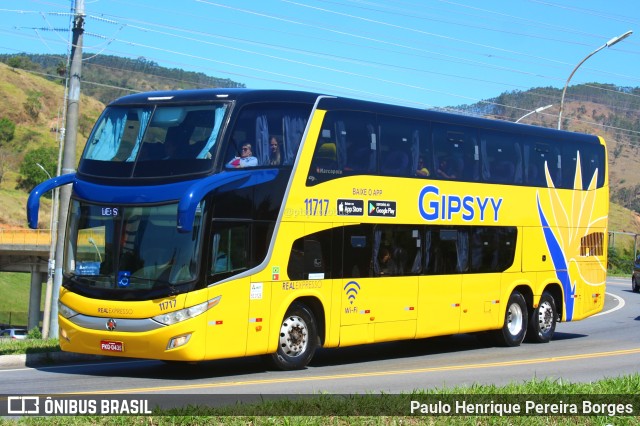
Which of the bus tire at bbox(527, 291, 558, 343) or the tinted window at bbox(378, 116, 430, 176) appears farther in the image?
the bus tire at bbox(527, 291, 558, 343)

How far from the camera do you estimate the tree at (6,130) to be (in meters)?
138

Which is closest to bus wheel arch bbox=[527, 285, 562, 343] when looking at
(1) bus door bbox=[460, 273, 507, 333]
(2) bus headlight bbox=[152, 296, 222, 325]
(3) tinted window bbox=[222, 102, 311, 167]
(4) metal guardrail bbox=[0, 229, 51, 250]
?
(1) bus door bbox=[460, 273, 507, 333]

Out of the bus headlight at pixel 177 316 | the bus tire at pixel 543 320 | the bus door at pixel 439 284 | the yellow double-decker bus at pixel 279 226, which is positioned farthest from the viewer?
the bus tire at pixel 543 320

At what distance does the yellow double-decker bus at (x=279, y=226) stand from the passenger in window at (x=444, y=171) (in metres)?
0.03

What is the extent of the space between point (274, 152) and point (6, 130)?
13039cm

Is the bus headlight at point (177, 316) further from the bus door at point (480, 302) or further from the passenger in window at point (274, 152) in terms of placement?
the bus door at point (480, 302)

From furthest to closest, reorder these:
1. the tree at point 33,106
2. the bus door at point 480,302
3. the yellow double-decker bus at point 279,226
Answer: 1. the tree at point 33,106
2. the bus door at point 480,302
3. the yellow double-decker bus at point 279,226

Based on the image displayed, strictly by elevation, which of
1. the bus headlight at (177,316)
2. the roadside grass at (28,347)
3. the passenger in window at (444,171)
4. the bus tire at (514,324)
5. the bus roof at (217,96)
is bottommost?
the roadside grass at (28,347)

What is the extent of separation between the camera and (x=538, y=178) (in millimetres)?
22109

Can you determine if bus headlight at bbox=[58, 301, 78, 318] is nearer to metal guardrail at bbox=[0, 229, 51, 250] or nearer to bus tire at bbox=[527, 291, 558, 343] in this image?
bus tire at bbox=[527, 291, 558, 343]

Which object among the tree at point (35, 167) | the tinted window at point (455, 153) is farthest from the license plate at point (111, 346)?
the tree at point (35, 167)

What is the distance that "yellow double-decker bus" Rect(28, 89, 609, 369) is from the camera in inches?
580

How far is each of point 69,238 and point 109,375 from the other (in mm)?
2178

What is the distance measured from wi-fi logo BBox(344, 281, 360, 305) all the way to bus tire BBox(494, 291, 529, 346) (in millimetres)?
5185
